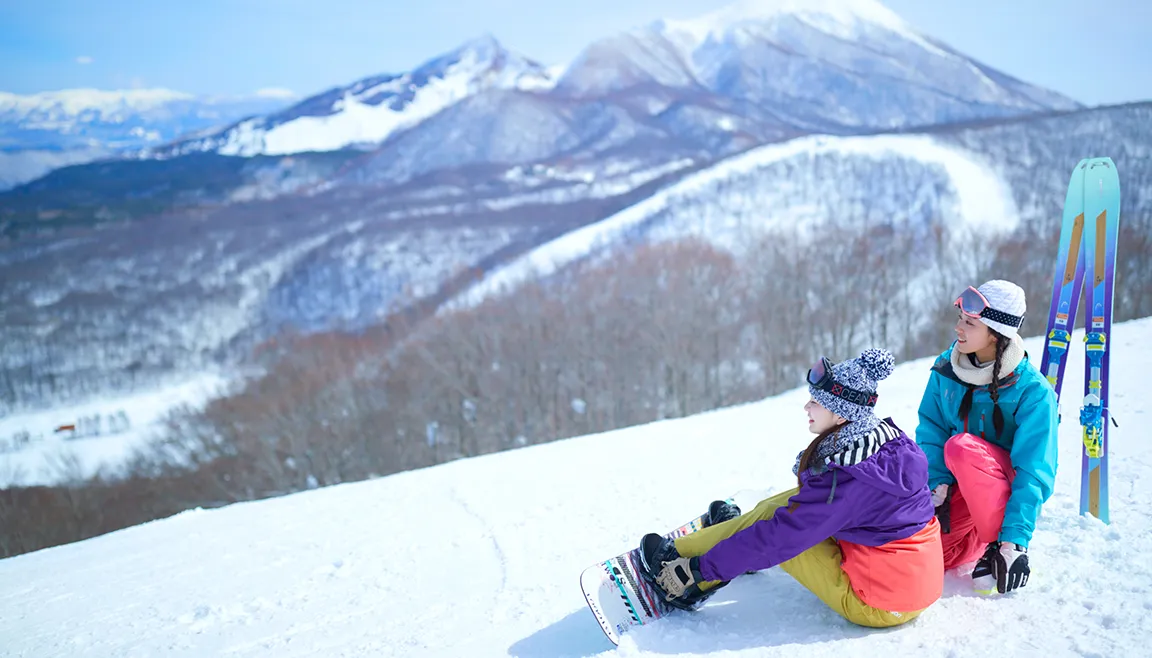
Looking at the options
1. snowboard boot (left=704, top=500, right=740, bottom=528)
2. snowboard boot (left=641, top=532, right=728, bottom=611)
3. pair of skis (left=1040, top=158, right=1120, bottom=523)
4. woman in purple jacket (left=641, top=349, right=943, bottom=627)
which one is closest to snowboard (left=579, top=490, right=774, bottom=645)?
snowboard boot (left=641, top=532, right=728, bottom=611)

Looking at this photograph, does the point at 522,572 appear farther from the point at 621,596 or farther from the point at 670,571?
the point at 670,571

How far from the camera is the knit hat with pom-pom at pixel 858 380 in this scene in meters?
2.76

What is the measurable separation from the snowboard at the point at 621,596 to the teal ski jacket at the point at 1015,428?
1.44 metres

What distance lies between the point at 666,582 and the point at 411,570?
227 centimetres

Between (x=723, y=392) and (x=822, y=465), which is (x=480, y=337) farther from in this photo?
(x=822, y=465)

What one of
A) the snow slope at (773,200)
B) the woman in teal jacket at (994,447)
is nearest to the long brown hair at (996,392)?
the woman in teal jacket at (994,447)

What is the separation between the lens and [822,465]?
286cm

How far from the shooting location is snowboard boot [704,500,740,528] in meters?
3.41

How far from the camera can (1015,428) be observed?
130 inches

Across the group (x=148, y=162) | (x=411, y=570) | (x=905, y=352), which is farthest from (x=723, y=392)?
(x=148, y=162)

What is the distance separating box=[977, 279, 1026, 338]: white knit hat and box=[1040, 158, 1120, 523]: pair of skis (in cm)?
107

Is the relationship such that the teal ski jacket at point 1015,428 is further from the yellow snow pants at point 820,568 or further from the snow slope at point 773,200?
the snow slope at point 773,200

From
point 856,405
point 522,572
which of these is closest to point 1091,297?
point 856,405

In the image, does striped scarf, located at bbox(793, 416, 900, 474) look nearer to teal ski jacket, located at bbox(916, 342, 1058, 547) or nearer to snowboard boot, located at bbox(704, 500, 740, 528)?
snowboard boot, located at bbox(704, 500, 740, 528)
